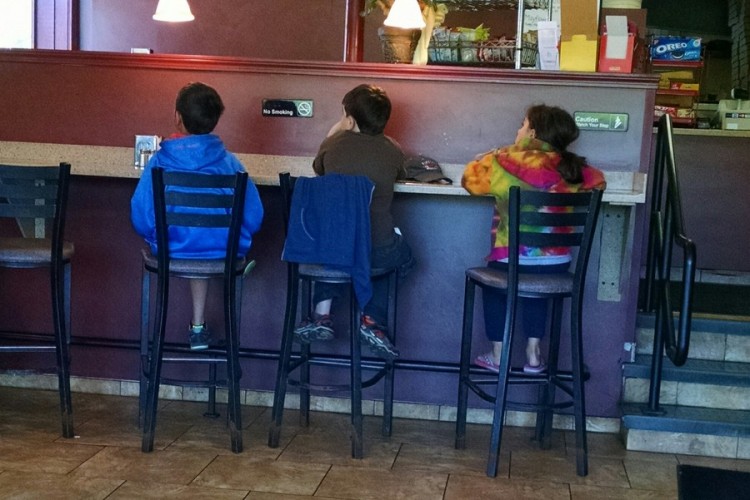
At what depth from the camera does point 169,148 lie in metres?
3.57

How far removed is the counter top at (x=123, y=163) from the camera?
Result: 3.82 meters

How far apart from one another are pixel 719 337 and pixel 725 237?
2158mm

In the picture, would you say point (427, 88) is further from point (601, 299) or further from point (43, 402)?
point (43, 402)

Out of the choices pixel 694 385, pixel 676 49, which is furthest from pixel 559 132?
pixel 676 49

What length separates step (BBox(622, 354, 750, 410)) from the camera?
13.1ft

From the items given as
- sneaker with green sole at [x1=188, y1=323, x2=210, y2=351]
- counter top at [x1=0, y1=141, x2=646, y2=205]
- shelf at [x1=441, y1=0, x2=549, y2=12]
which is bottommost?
sneaker with green sole at [x1=188, y1=323, x2=210, y2=351]

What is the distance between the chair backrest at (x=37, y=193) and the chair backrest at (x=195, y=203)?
395 millimetres

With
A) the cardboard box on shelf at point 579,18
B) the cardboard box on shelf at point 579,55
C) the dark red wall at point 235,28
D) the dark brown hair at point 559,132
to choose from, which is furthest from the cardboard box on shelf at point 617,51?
the dark red wall at point 235,28

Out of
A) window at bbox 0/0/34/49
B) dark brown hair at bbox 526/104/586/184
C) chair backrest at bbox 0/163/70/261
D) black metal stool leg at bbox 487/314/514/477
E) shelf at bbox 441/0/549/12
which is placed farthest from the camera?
window at bbox 0/0/34/49

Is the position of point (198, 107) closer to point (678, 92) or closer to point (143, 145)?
point (143, 145)

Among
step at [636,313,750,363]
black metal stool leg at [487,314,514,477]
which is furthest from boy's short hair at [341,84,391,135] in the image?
step at [636,313,750,363]

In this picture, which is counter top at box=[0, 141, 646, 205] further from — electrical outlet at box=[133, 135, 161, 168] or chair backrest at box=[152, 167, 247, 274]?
chair backrest at box=[152, 167, 247, 274]

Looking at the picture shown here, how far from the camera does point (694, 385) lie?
4.03 meters

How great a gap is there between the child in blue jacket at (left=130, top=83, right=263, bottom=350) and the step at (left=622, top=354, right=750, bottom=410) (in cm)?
171
